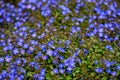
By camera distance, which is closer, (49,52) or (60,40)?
(49,52)

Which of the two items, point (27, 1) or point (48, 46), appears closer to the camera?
point (48, 46)

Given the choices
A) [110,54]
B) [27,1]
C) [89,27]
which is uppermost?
[27,1]

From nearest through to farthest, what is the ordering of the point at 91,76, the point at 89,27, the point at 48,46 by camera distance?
1. the point at 91,76
2. the point at 48,46
3. the point at 89,27

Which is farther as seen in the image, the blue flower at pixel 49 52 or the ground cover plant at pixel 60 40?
the blue flower at pixel 49 52

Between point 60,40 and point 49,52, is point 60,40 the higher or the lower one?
the higher one

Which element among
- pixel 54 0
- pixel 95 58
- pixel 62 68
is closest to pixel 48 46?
pixel 62 68

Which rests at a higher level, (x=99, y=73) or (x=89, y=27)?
(x=89, y=27)

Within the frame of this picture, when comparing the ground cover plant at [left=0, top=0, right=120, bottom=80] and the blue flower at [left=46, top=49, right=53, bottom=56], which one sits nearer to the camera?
the ground cover plant at [left=0, top=0, right=120, bottom=80]

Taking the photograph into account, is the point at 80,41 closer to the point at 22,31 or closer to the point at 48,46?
the point at 48,46
